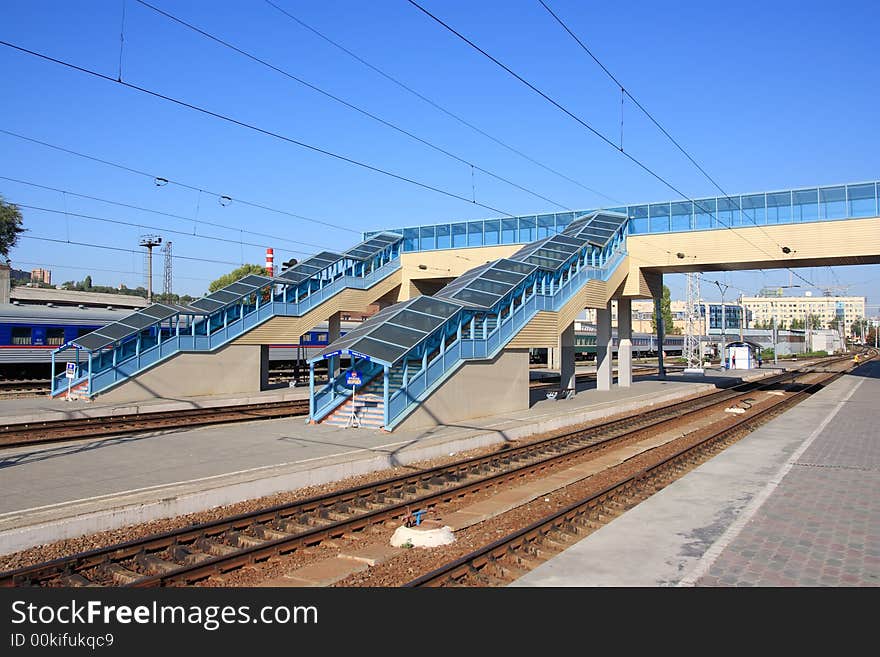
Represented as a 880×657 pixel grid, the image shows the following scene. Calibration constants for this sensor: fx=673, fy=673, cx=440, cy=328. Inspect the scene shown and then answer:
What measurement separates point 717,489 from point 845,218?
22.7 m

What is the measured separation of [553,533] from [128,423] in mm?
15980

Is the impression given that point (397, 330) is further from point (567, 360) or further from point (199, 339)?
point (567, 360)

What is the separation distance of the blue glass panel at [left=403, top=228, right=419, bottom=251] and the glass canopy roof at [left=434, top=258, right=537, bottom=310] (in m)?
14.2

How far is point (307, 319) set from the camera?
33.3 meters

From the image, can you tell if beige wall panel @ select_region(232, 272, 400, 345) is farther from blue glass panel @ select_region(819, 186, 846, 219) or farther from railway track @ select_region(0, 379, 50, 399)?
blue glass panel @ select_region(819, 186, 846, 219)

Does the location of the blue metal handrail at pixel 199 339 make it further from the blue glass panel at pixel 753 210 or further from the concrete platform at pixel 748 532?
the concrete platform at pixel 748 532

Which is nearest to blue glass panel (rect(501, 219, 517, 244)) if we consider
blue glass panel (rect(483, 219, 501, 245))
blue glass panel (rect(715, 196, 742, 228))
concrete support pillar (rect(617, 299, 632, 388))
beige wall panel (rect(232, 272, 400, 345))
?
blue glass panel (rect(483, 219, 501, 245))

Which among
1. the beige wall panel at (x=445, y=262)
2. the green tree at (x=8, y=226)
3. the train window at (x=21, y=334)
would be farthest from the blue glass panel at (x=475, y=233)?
the green tree at (x=8, y=226)

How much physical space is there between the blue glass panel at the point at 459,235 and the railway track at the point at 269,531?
2485 cm
